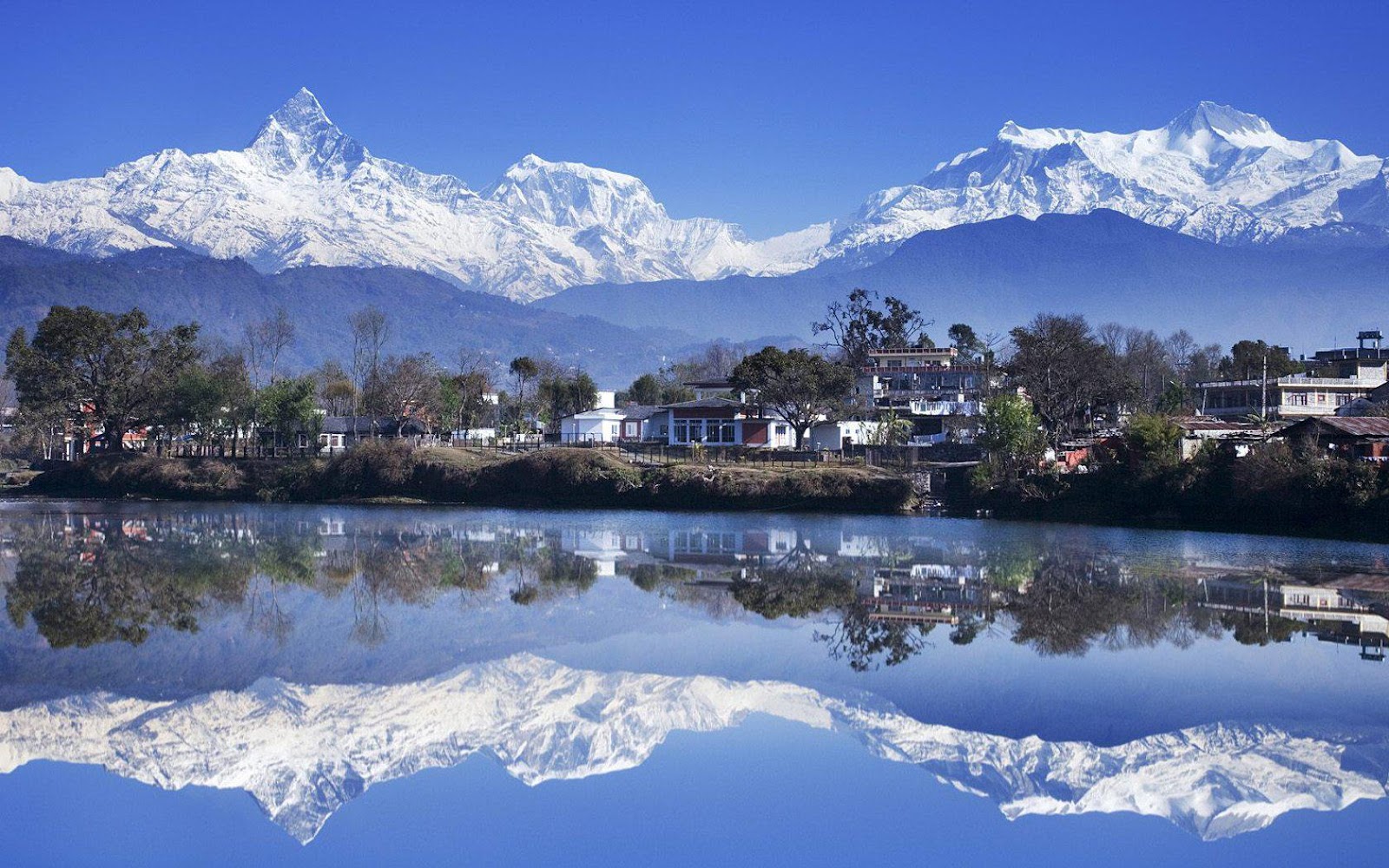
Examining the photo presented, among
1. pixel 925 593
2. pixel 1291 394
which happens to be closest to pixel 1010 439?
pixel 925 593

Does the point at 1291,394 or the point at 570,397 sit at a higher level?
the point at 570,397

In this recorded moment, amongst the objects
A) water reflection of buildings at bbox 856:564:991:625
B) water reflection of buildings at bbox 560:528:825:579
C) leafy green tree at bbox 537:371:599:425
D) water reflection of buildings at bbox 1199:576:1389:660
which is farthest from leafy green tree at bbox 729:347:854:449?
water reflection of buildings at bbox 1199:576:1389:660

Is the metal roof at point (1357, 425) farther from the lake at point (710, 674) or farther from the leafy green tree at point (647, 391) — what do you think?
the leafy green tree at point (647, 391)

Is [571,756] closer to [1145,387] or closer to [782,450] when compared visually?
[782,450]

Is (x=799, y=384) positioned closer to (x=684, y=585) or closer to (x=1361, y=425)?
(x=1361, y=425)

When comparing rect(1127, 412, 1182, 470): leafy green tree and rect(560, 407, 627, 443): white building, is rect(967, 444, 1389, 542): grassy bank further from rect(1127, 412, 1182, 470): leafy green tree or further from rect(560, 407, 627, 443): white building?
rect(560, 407, 627, 443): white building

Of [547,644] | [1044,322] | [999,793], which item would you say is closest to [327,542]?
[547,644]

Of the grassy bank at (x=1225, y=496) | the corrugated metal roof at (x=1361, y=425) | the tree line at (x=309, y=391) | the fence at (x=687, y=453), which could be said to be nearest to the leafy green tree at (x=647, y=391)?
the tree line at (x=309, y=391)
